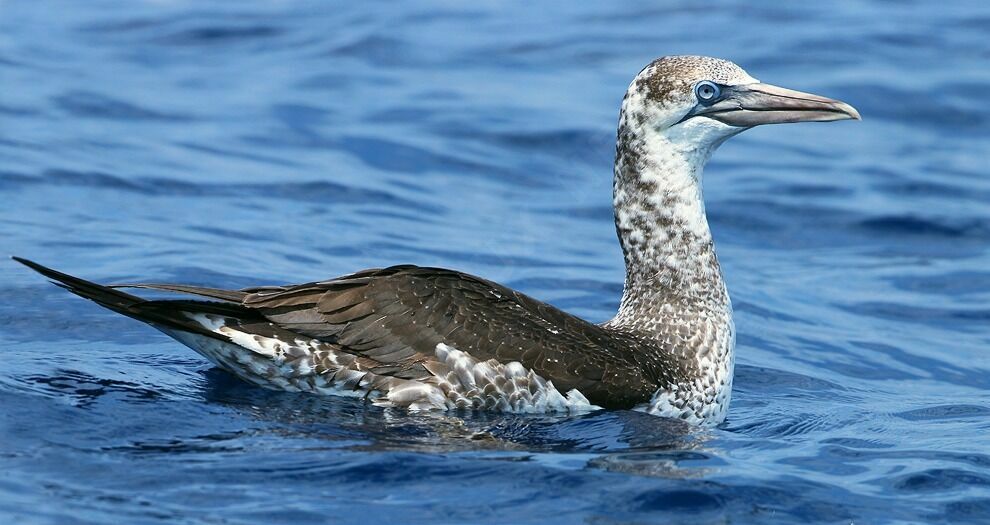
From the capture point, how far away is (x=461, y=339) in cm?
820

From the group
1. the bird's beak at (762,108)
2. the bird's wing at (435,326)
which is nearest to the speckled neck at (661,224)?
the bird's beak at (762,108)

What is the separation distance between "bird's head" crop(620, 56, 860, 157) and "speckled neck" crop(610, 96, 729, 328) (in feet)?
0.09

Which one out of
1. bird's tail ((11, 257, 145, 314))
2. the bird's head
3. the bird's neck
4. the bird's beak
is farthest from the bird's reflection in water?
the bird's beak

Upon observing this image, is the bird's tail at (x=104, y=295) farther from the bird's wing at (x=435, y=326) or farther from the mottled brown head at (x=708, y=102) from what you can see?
the mottled brown head at (x=708, y=102)

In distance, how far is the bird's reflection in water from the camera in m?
7.68

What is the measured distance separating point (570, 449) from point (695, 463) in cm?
63

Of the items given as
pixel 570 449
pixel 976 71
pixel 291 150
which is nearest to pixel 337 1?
pixel 291 150

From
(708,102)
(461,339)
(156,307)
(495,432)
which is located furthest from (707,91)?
(156,307)

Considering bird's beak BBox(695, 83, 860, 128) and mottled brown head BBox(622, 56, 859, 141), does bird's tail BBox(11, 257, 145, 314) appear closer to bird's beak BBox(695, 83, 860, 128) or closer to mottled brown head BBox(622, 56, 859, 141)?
mottled brown head BBox(622, 56, 859, 141)

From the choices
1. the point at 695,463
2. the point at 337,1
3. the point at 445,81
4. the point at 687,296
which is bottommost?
the point at 695,463

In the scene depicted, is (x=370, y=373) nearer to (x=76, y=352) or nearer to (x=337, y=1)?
(x=76, y=352)

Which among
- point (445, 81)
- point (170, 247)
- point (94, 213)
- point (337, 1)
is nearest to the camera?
point (170, 247)

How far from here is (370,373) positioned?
8.23 meters

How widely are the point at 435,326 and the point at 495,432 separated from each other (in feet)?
2.14
